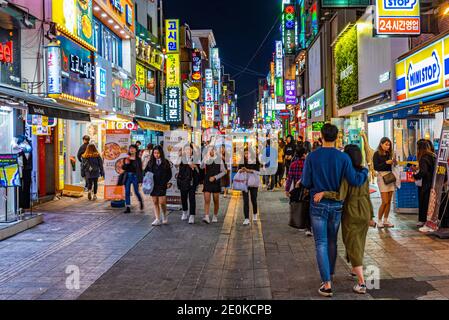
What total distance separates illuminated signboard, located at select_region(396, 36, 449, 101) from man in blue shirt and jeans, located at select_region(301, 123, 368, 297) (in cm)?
725

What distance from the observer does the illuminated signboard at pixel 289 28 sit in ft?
127

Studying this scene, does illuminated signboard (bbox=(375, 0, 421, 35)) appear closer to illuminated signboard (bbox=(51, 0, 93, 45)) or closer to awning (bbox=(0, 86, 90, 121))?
awning (bbox=(0, 86, 90, 121))

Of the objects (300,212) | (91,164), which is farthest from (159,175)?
(91,164)

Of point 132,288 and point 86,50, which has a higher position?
point 86,50

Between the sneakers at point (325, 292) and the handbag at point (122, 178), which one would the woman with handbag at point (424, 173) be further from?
the handbag at point (122, 178)

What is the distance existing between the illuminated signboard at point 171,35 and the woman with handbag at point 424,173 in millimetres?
25916

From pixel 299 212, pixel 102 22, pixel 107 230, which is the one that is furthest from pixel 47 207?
pixel 102 22

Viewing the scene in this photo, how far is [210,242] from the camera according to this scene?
912 cm

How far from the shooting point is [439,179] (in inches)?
351

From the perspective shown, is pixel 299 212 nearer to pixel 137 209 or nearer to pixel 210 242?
pixel 210 242

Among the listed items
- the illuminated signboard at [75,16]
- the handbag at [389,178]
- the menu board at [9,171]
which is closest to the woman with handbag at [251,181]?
the handbag at [389,178]

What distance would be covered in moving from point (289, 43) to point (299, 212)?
117 feet

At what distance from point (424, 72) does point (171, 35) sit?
23.3 metres

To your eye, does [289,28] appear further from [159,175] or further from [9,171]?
[9,171]
